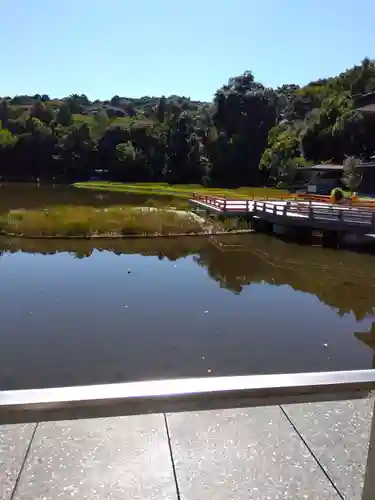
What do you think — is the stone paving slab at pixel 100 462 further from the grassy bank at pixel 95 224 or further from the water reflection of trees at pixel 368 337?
the grassy bank at pixel 95 224

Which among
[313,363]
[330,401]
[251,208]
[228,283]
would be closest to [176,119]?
[251,208]

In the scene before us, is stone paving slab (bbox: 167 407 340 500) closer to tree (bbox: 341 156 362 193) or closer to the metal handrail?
the metal handrail

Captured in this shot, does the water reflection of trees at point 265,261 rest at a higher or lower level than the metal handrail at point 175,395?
lower

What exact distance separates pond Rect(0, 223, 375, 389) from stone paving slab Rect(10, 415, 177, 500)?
157 inches

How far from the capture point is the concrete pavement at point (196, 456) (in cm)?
222

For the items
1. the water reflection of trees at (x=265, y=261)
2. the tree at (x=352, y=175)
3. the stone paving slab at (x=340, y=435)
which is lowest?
the water reflection of trees at (x=265, y=261)

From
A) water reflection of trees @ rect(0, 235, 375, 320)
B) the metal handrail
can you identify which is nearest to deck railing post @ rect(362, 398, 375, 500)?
the metal handrail

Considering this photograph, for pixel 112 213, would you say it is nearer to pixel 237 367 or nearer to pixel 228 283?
pixel 228 283

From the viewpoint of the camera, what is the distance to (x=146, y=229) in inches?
835

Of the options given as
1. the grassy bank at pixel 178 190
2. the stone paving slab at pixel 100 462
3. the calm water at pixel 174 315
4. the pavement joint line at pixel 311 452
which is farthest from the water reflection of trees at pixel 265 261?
the grassy bank at pixel 178 190

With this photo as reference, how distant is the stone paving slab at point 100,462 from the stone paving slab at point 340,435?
2.61ft

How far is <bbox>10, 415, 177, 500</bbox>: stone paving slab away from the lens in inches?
86.8

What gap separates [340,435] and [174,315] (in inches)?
275

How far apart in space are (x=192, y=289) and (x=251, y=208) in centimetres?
1291
